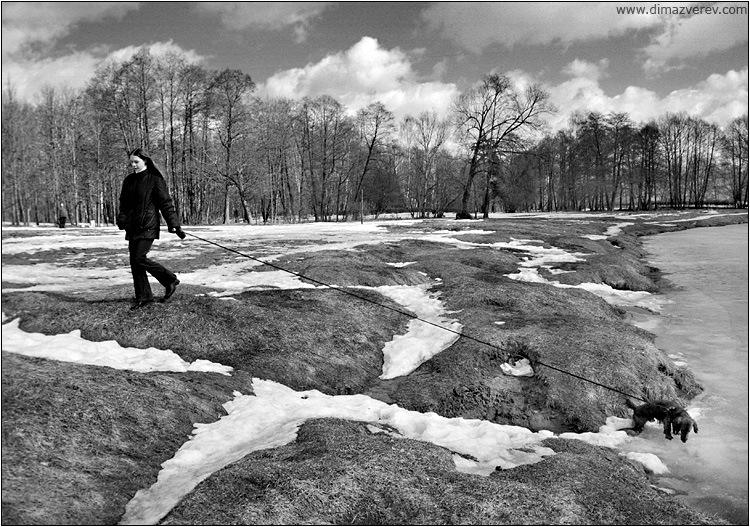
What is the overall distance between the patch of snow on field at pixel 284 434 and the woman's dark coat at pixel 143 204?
3.17m

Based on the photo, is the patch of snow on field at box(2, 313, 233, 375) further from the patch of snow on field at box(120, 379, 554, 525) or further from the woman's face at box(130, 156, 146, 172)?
the woman's face at box(130, 156, 146, 172)

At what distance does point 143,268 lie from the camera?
8.29 meters

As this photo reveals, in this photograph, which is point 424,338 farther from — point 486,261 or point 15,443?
point 486,261

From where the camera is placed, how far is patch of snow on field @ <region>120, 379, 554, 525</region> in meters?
4.24

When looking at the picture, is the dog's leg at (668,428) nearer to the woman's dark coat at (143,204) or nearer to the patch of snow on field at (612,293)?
the woman's dark coat at (143,204)

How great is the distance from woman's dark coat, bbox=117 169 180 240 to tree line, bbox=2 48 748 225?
34.4 metres

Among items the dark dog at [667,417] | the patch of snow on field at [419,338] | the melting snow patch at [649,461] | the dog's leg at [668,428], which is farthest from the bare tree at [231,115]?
the melting snow patch at [649,461]

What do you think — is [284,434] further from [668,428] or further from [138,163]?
[138,163]

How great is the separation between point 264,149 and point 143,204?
43.9m

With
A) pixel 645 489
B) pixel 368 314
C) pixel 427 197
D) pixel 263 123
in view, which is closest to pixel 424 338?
pixel 368 314

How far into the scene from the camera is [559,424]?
6.85 meters

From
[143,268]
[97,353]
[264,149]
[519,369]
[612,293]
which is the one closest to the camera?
[97,353]

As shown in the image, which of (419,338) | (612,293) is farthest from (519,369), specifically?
(612,293)

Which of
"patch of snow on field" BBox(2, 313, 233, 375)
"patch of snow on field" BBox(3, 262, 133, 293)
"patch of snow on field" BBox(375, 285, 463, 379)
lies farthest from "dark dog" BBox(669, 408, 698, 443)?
"patch of snow on field" BBox(3, 262, 133, 293)
